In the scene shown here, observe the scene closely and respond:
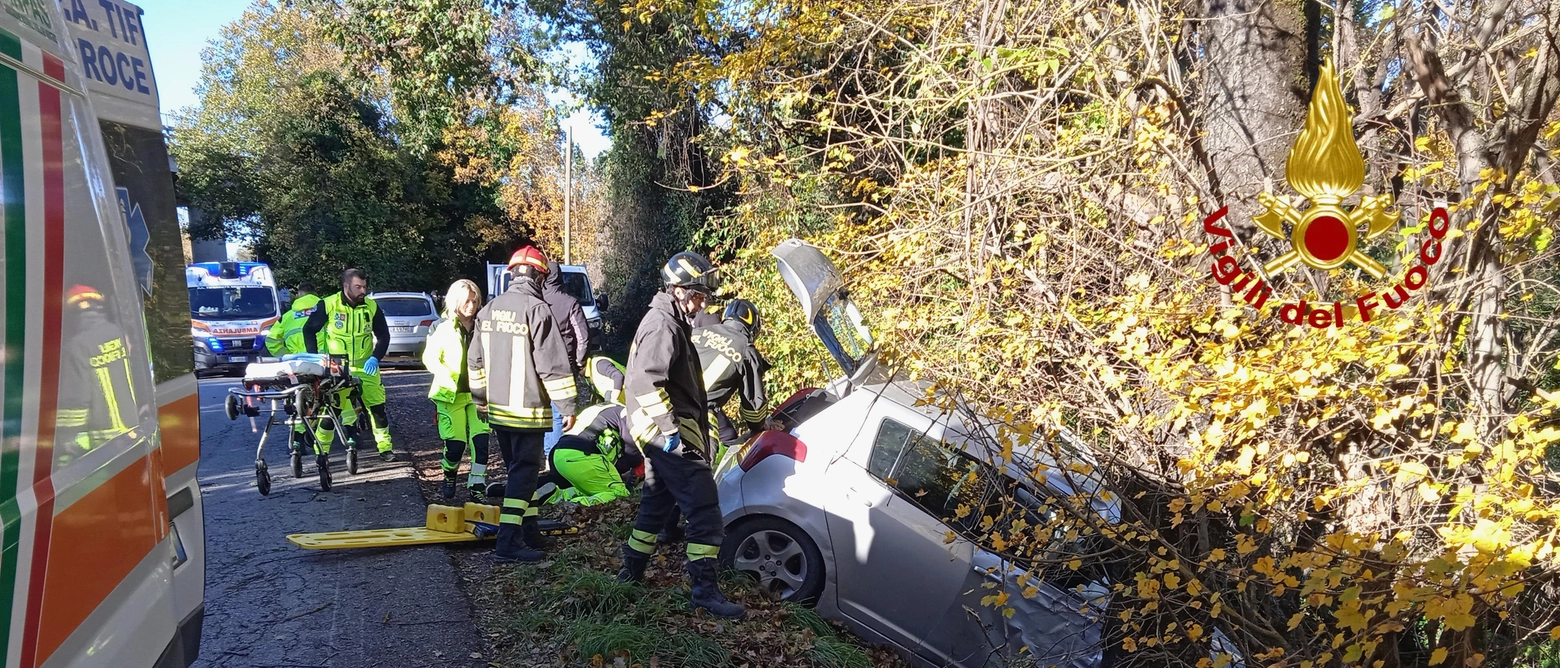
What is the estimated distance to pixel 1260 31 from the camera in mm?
4445

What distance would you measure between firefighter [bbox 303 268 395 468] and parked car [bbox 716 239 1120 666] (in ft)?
13.3

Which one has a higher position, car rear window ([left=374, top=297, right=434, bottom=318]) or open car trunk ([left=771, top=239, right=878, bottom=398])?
open car trunk ([left=771, top=239, right=878, bottom=398])

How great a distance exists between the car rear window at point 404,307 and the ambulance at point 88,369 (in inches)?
749

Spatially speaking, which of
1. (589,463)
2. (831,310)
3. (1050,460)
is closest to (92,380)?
(1050,460)

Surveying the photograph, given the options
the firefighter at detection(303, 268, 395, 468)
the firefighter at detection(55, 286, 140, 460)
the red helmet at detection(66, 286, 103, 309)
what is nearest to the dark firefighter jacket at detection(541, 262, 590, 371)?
the firefighter at detection(303, 268, 395, 468)

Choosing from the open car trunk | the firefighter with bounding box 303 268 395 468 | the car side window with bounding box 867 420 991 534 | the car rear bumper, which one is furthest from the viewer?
the car rear bumper

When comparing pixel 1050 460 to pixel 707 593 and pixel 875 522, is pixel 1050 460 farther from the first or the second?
pixel 707 593

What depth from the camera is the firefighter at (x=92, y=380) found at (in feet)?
7.13

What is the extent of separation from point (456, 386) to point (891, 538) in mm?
3675

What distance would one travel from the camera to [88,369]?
2.30 m

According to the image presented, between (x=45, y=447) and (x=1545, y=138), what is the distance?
14.6 ft

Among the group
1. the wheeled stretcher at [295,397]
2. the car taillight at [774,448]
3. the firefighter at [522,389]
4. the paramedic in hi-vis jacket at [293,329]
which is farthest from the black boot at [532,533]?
the paramedic in hi-vis jacket at [293,329]

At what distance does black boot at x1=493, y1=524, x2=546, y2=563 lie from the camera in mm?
5879

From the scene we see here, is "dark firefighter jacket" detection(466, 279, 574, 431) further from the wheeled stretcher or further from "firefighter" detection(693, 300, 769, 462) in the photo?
the wheeled stretcher
